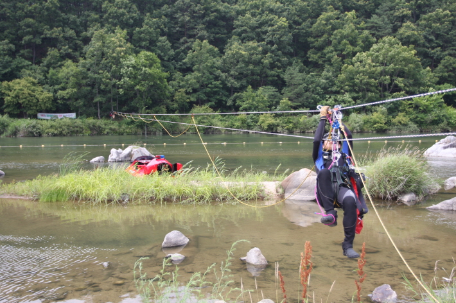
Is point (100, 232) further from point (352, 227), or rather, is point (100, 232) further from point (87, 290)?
point (352, 227)

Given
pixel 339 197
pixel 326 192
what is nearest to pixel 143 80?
pixel 326 192

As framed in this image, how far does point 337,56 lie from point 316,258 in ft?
207

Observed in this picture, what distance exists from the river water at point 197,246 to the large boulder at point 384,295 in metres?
0.14

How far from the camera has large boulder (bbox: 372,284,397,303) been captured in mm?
4676

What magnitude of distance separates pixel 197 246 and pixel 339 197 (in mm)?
2917

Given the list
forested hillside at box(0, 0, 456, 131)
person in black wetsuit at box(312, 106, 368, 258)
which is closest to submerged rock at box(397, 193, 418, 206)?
person in black wetsuit at box(312, 106, 368, 258)

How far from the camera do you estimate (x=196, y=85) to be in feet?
191

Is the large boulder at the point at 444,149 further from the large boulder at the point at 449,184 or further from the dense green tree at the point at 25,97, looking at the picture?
the dense green tree at the point at 25,97

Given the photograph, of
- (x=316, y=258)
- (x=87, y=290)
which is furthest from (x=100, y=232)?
(x=316, y=258)

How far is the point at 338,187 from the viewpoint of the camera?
516 centimetres

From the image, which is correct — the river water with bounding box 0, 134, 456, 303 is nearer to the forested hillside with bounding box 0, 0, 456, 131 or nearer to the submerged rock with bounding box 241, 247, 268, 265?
the submerged rock with bounding box 241, 247, 268, 265

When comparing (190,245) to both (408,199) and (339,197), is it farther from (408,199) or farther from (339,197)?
(408,199)

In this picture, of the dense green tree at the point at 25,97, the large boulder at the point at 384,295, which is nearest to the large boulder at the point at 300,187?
the large boulder at the point at 384,295

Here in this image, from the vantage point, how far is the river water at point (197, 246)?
5.15 meters
